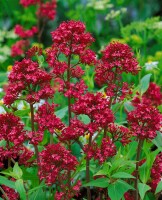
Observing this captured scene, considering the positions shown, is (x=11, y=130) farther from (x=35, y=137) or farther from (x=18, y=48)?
(x=18, y=48)

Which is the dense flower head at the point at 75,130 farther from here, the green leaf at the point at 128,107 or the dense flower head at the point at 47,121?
the green leaf at the point at 128,107

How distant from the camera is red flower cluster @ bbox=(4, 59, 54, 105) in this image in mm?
2225

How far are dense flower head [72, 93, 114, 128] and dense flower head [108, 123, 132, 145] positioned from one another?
18 cm

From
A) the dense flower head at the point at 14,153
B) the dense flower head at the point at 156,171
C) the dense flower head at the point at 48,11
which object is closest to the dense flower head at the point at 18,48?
the dense flower head at the point at 48,11

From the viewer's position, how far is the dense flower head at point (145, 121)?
→ 2.21 meters

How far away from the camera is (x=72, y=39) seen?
2293 millimetres

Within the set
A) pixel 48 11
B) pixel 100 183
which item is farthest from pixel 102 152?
pixel 48 11

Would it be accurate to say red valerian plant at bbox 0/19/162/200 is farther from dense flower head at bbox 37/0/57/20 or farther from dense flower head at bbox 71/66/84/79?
dense flower head at bbox 37/0/57/20

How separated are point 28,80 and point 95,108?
28 cm

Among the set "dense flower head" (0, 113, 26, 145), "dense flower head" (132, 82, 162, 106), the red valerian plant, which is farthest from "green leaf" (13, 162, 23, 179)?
"dense flower head" (132, 82, 162, 106)

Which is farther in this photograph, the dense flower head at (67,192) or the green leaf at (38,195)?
the green leaf at (38,195)

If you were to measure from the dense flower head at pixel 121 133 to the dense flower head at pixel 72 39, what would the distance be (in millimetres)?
290

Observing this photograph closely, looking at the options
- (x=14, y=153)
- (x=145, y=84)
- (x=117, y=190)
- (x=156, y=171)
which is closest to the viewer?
(x=117, y=190)

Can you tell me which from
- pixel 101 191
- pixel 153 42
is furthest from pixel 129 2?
pixel 101 191
